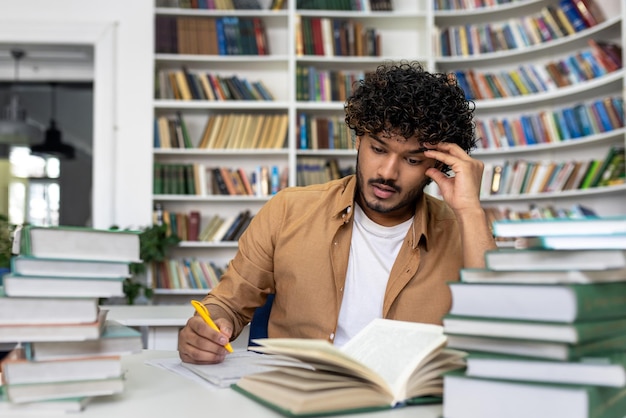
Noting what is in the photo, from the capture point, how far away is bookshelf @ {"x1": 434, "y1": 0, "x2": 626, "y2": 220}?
423 cm

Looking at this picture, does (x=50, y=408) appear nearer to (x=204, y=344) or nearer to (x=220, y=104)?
(x=204, y=344)

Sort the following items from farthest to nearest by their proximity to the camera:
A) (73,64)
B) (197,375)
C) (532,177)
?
(73,64) < (532,177) < (197,375)

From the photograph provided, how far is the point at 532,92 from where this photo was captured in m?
Answer: 4.55

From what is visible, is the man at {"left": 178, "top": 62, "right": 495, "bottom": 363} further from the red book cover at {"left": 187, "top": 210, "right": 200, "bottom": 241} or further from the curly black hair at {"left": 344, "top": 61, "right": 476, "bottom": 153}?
the red book cover at {"left": 187, "top": 210, "right": 200, "bottom": 241}

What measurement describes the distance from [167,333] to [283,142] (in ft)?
7.94

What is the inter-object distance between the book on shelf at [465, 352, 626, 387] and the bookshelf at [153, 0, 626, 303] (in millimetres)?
3708

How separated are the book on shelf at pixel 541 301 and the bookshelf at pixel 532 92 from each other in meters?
3.44

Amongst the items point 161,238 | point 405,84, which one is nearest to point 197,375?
point 405,84

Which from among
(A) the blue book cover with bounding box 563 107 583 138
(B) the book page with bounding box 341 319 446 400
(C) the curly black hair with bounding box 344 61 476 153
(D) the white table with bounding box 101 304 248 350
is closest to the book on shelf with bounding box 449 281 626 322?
(B) the book page with bounding box 341 319 446 400

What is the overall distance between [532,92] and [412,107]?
3.20 metres

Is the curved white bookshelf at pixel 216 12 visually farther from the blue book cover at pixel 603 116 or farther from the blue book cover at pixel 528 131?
the blue book cover at pixel 603 116

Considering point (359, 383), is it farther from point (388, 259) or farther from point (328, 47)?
point (328, 47)

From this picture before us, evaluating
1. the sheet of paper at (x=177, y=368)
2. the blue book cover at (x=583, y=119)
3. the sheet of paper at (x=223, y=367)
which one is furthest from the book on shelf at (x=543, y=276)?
the blue book cover at (x=583, y=119)

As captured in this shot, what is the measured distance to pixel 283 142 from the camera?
467cm
